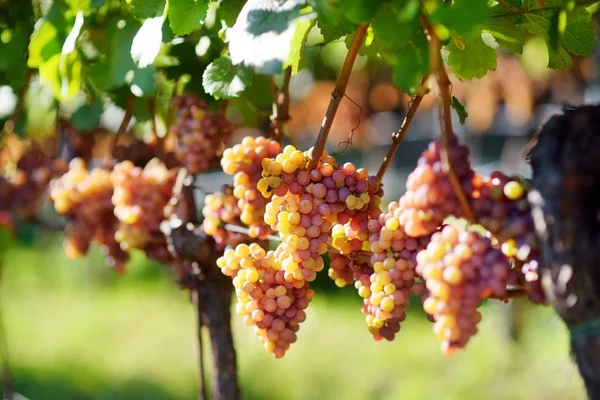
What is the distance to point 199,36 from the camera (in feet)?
3.67

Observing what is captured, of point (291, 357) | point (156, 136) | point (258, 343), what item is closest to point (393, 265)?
point (156, 136)

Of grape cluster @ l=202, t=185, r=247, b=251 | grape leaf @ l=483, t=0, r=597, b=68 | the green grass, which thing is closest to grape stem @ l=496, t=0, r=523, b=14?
grape leaf @ l=483, t=0, r=597, b=68

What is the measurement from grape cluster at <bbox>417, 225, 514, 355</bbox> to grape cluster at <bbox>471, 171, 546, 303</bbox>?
0.01 m

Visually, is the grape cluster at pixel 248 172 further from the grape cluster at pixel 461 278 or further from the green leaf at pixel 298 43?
the grape cluster at pixel 461 278

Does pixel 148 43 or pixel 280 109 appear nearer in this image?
pixel 148 43

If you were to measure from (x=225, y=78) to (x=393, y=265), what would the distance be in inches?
12.4

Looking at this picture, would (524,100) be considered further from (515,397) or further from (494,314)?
(515,397)

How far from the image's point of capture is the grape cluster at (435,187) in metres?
0.59

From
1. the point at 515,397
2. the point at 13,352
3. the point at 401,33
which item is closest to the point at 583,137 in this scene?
the point at 401,33

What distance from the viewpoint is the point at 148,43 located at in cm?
82

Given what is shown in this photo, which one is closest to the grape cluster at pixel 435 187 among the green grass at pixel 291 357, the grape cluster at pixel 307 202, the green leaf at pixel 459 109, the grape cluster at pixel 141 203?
the grape cluster at pixel 307 202

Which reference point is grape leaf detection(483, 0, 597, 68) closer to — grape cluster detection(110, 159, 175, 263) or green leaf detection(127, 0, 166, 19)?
green leaf detection(127, 0, 166, 19)

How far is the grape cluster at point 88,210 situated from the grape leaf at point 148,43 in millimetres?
518

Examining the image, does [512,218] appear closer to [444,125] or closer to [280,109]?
[444,125]
